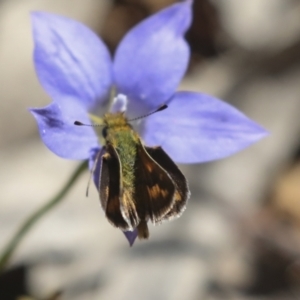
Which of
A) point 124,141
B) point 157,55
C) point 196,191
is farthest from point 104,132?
point 196,191

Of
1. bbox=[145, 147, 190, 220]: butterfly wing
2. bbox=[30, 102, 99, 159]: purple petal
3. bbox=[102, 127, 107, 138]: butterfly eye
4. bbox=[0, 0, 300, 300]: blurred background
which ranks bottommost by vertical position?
bbox=[0, 0, 300, 300]: blurred background

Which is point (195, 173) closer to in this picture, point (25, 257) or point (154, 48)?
point (25, 257)

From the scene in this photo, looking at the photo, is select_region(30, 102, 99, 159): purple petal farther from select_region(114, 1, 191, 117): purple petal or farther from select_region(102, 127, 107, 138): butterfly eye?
select_region(114, 1, 191, 117): purple petal

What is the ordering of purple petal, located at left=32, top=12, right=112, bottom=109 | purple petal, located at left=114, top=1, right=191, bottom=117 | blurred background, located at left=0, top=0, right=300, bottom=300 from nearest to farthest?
purple petal, located at left=32, top=12, right=112, bottom=109
purple petal, located at left=114, top=1, right=191, bottom=117
blurred background, located at left=0, top=0, right=300, bottom=300

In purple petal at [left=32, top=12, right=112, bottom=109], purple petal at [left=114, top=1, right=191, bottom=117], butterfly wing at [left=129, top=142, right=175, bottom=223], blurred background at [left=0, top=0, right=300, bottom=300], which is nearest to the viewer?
butterfly wing at [left=129, top=142, right=175, bottom=223]

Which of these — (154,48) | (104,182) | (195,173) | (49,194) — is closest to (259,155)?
(195,173)

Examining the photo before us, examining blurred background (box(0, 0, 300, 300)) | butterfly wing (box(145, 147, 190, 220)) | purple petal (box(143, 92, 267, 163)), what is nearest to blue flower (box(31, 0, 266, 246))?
purple petal (box(143, 92, 267, 163))

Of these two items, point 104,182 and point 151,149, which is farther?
point 151,149
